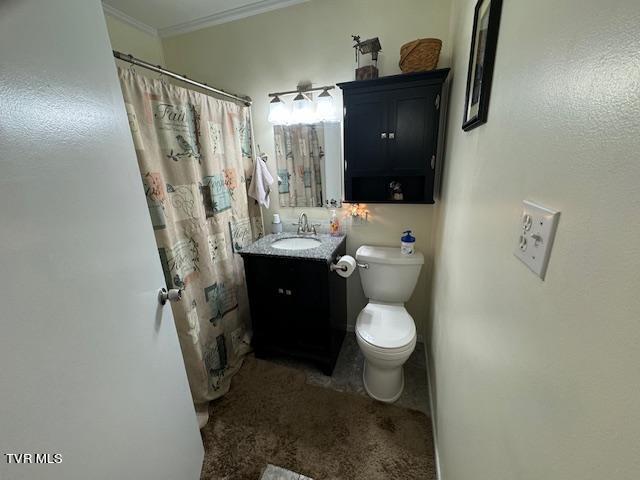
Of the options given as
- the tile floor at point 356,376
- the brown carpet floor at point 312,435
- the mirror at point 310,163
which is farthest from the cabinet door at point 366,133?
the brown carpet floor at point 312,435

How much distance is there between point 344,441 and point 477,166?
1.47 meters

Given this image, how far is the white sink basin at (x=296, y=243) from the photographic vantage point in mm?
1901

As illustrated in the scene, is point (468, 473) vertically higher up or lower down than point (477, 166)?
lower down

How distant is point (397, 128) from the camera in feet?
5.07

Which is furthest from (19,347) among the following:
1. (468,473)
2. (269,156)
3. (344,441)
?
(269,156)

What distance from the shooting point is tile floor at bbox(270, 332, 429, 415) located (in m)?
1.58

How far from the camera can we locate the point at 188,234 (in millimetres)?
1446

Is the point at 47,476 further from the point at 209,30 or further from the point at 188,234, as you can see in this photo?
the point at 209,30

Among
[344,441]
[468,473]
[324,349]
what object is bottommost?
[344,441]

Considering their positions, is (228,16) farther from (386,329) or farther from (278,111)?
(386,329)

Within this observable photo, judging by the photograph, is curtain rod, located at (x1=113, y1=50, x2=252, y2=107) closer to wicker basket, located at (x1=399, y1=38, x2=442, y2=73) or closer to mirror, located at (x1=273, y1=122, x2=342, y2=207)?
mirror, located at (x1=273, y1=122, x2=342, y2=207)

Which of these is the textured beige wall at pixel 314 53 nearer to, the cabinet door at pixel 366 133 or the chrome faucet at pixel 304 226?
the chrome faucet at pixel 304 226

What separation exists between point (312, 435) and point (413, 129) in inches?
72.6

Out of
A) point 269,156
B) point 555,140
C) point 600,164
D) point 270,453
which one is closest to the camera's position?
point 600,164
